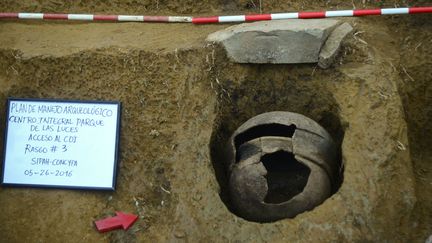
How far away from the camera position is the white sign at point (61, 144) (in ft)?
14.4

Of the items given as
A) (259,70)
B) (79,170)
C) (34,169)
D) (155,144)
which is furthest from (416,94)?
(34,169)

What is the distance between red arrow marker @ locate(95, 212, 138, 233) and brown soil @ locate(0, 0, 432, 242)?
52 millimetres

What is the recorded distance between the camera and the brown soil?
12.6 feet

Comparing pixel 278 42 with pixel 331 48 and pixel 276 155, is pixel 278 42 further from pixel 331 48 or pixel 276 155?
pixel 276 155

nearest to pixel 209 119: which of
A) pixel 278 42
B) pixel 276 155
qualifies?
pixel 276 155

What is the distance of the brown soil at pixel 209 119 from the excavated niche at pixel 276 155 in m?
0.03

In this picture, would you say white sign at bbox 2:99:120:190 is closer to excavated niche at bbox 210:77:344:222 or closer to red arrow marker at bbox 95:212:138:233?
red arrow marker at bbox 95:212:138:233

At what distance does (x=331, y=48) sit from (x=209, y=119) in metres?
1.21

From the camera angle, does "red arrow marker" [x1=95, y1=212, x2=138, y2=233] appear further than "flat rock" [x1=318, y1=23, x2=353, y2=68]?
No

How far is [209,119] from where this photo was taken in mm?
4453

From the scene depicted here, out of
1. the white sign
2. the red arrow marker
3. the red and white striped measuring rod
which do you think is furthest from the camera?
the red and white striped measuring rod

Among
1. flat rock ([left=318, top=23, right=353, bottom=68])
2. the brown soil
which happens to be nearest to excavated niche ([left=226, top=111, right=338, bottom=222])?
the brown soil

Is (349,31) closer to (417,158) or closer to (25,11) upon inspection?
(417,158)

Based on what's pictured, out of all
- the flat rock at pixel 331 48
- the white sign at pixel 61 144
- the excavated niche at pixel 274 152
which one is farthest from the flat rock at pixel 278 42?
the white sign at pixel 61 144
